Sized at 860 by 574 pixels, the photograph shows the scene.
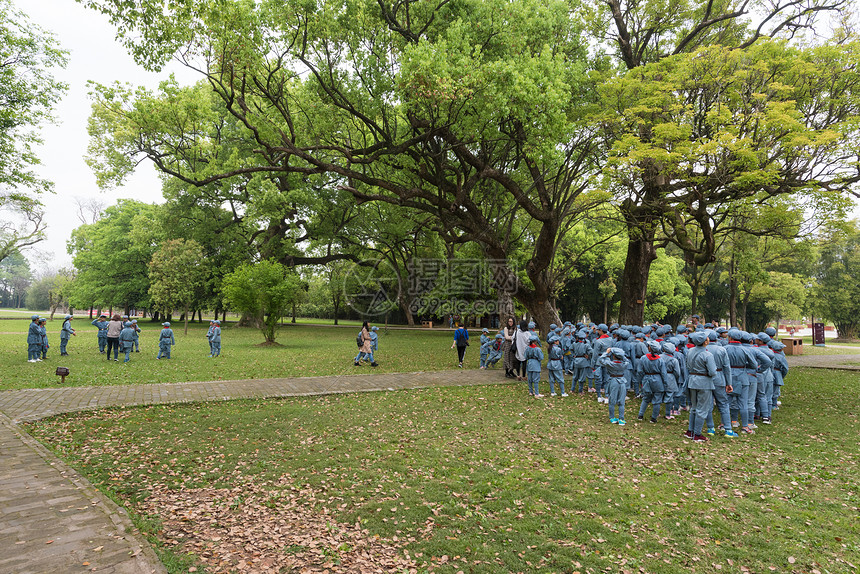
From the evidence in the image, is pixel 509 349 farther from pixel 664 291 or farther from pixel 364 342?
pixel 664 291

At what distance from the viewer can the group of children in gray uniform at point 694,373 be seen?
26.2 ft

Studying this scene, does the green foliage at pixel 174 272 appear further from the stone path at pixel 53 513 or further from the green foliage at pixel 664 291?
the green foliage at pixel 664 291

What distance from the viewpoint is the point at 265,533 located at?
14.4 ft

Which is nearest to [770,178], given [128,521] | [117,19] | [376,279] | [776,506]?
[776,506]

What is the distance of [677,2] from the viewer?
15.6 metres

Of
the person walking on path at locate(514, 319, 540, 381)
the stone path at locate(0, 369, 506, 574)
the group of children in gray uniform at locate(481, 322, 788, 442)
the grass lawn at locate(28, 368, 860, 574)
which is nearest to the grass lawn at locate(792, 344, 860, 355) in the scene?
the group of children in gray uniform at locate(481, 322, 788, 442)

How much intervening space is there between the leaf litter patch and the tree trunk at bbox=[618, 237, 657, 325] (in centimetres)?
1721

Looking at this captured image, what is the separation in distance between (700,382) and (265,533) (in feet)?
24.6

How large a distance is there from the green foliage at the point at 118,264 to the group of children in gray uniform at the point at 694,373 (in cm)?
4042

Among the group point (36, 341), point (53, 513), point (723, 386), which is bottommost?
point (53, 513)

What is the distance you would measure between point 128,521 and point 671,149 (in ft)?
49.5

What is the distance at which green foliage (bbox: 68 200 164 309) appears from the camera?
40656 mm

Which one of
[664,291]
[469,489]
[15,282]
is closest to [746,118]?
[469,489]

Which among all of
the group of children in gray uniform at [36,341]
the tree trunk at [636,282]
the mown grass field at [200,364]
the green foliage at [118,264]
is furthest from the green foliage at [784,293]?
the green foliage at [118,264]
